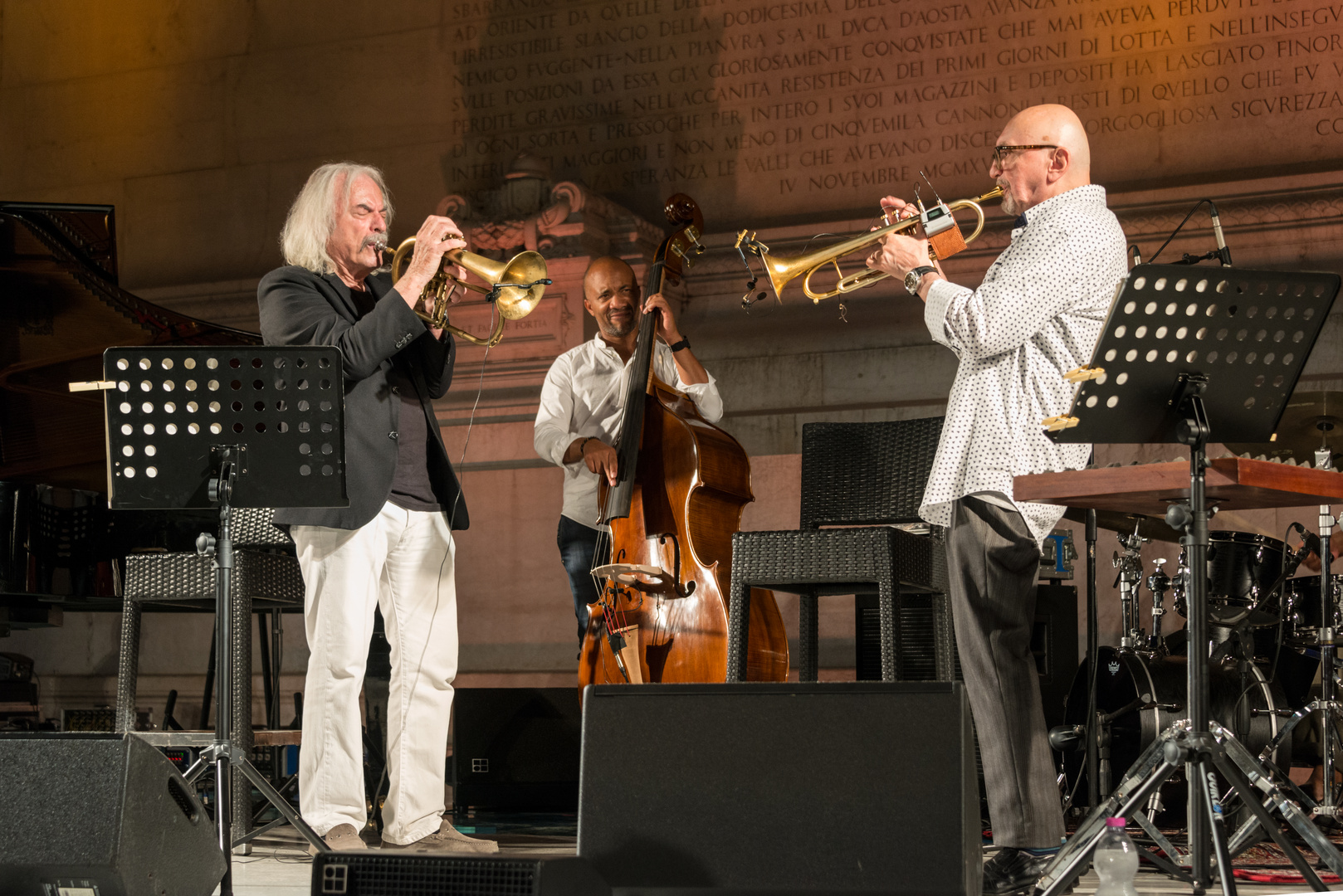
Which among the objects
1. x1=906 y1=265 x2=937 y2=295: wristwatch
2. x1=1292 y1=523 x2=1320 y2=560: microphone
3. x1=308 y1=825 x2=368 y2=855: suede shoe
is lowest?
x1=308 y1=825 x2=368 y2=855: suede shoe

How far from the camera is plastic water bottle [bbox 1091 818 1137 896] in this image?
243 cm

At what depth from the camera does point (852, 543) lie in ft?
12.2

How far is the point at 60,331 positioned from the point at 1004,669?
4026 mm

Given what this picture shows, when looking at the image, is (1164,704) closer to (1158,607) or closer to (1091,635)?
(1158,607)

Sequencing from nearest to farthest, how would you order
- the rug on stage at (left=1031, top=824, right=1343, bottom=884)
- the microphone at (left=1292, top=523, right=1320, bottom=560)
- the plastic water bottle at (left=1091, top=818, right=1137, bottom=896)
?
1. the plastic water bottle at (left=1091, top=818, right=1137, bottom=896)
2. the rug on stage at (left=1031, top=824, right=1343, bottom=884)
3. the microphone at (left=1292, top=523, right=1320, bottom=560)

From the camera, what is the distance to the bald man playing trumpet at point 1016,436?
9.85ft

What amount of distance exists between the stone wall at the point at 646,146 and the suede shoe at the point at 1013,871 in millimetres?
3361

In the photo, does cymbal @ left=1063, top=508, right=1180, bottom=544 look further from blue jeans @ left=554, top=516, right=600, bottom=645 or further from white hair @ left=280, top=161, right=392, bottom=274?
white hair @ left=280, top=161, right=392, bottom=274

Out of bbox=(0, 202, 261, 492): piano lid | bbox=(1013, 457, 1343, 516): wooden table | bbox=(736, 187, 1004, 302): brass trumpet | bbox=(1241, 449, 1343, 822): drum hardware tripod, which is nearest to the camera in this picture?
bbox=(1013, 457, 1343, 516): wooden table

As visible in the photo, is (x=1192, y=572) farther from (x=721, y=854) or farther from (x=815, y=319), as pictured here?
(x=815, y=319)

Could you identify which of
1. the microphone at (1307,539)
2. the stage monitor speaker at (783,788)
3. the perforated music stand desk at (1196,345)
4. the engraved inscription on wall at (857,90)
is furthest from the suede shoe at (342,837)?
the engraved inscription on wall at (857,90)

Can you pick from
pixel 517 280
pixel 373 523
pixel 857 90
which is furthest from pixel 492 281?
pixel 857 90

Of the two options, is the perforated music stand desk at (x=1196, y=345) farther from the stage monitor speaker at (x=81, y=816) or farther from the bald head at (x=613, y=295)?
the bald head at (x=613, y=295)

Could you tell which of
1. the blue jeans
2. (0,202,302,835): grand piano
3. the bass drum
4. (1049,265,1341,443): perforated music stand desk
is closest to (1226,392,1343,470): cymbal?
the bass drum
